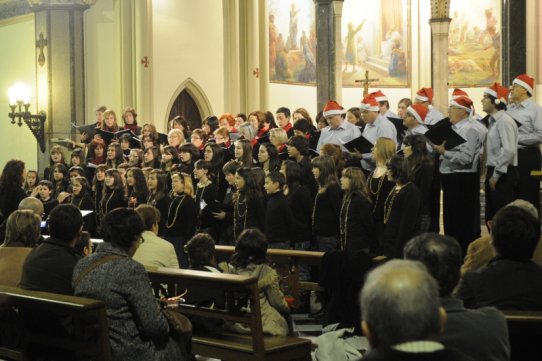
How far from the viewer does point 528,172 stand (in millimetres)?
10258

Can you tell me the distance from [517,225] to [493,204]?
17.1 ft

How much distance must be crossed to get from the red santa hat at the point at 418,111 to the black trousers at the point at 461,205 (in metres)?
1.32

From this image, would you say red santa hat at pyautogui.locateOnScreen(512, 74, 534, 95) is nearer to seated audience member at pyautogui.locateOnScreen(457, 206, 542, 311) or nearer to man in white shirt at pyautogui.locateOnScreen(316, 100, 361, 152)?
man in white shirt at pyautogui.locateOnScreen(316, 100, 361, 152)

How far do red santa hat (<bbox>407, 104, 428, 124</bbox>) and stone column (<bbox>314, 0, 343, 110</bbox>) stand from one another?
6879 millimetres

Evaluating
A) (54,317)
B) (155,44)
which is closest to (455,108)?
(54,317)

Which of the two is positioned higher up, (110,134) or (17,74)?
(17,74)

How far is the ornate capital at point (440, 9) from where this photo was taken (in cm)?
1864

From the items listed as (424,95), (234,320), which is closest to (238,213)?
(234,320)

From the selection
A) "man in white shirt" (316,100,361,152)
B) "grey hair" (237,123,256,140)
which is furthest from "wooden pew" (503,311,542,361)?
"grey hair" (237,123,256,140)

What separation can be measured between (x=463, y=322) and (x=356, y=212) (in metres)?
4.90

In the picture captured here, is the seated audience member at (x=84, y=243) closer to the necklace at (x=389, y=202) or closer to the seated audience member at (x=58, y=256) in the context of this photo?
the seated audience member at (x=58, y=256)

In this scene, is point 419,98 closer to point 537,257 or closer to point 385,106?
point 385,106

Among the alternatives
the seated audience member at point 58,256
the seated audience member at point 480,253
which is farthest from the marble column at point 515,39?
the seated audience member at point 58,256

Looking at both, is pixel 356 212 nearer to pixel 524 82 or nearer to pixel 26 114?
pixel 524 82
